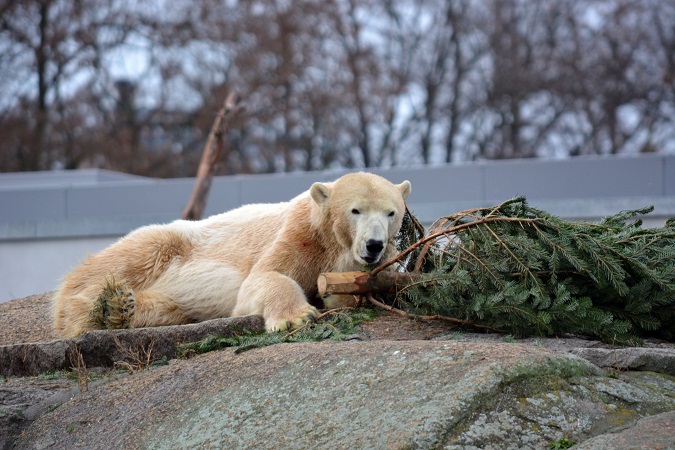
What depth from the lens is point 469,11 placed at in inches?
793

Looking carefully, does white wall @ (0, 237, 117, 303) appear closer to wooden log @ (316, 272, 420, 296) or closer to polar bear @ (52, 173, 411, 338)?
polar bear @ (52, 173, 411, 338)

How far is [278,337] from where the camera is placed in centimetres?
414

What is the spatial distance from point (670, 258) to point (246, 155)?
1735 cm

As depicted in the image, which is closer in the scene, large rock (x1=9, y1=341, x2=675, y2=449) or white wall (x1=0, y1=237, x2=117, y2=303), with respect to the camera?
large rock (x1=9, y1=341, x2=675, y2=449)

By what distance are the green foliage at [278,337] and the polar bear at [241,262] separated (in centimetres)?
12

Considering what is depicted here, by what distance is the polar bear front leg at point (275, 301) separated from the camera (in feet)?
14.4

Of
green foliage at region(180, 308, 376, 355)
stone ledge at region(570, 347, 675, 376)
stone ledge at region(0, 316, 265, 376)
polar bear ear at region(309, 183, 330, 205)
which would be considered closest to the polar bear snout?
green foliage at region(180, 308, 376, 355)

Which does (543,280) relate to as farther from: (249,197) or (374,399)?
(249,197)

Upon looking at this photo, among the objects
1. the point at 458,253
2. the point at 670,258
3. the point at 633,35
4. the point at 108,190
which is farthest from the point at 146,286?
the point at 633,35

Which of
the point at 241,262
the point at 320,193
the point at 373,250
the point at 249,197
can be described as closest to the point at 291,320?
the point at 373,250

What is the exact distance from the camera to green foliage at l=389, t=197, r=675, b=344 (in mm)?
3977

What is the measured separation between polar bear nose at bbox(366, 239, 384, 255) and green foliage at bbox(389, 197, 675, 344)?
10.1 inches

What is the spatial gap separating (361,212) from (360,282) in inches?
15.6

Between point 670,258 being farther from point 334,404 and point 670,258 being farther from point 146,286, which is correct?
point 146,286
